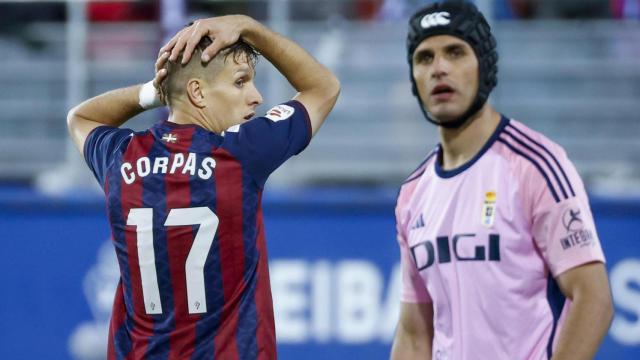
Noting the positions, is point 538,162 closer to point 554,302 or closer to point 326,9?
point 554,302

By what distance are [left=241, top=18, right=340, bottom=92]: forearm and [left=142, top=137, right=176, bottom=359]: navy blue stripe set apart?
0.54 m

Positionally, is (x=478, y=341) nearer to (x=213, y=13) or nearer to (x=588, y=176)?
(x=588, y=176)

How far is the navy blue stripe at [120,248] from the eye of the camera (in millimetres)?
3445

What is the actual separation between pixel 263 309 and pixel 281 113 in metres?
0.61

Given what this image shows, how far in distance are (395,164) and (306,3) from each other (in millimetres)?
1563

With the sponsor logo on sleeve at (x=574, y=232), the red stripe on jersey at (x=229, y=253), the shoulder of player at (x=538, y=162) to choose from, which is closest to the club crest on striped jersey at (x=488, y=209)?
the shoulder of player at (x=538, y=162)

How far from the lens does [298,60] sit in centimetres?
365

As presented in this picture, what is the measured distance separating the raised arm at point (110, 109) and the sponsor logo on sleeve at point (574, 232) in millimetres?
1364

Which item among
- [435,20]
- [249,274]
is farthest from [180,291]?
[435,20]

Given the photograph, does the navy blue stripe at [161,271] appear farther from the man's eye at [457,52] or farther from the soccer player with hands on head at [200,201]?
the man's eye at [457,52]

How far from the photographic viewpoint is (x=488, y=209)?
3771 mm

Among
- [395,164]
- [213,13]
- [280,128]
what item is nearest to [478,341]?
[280,128]

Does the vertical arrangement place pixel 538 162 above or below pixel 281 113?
below

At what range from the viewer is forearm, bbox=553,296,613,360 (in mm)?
3484
